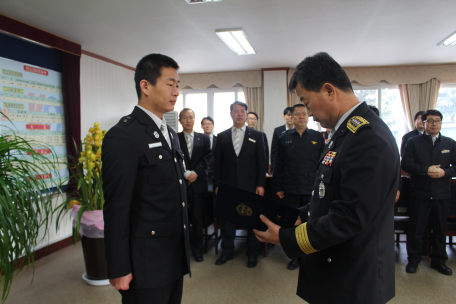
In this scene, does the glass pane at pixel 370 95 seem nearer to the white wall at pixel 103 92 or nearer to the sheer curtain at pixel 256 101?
the sheer curtain at pixel 256 101

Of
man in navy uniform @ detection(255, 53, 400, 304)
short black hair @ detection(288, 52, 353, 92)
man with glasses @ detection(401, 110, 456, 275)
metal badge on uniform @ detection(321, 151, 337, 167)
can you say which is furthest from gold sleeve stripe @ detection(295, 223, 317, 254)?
man with glasses @ detection(401, 110, 456, 275)

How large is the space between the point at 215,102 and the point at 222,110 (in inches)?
10.7

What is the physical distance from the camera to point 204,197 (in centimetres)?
342

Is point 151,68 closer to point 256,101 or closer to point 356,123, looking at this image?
point 356,123

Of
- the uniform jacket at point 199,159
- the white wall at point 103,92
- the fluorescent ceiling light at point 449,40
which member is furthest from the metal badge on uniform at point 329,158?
the fluorescent ceiling light at point 449,40

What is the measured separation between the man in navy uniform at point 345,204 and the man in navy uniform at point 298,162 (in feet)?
6.19

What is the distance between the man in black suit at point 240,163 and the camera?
312 cm

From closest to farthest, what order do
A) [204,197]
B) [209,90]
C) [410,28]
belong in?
[204,197] < [410,28] < [209,90]

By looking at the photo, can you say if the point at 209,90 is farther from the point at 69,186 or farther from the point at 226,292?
the point at 226,292

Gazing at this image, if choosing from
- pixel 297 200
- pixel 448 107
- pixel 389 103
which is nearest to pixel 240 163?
pixel 297 200

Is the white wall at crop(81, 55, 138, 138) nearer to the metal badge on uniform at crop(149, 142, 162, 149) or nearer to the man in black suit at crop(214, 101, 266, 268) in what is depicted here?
the man in black suit at crop(214, 101, 266, 268)

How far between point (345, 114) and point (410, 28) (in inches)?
150

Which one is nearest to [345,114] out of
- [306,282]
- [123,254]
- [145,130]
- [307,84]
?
[307,84]

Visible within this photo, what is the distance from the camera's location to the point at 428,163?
2.96m
